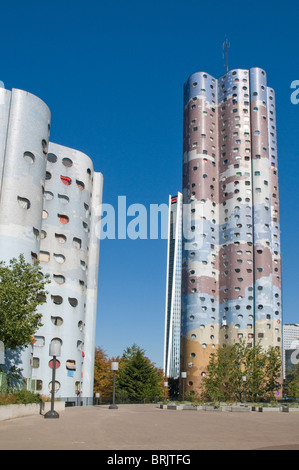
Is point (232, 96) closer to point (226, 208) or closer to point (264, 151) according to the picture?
point (264, 151)

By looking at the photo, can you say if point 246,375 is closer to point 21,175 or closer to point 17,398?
point 21,175

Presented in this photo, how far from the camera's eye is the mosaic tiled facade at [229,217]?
81.9 m

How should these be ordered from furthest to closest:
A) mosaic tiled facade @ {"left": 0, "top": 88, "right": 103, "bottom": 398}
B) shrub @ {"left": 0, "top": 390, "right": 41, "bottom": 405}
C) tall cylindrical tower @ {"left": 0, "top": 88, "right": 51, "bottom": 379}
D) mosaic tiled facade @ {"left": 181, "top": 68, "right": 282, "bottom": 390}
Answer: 1. mosaic tiled facade @ {"left": 181, "top": 68, "right": 282, "bottom": 390}
2. mosaic tiled facade @ {"left": 0, "top": 88, "right": 103, "bottom": 398}
3. tall cylindrical tower @ {"left": 0, "top": 88, "right": 51, "bottom": 379}
4. shrub @ {"left": 0, "top": 390, "right": 41, "bottom": 405}

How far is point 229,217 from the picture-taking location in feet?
285

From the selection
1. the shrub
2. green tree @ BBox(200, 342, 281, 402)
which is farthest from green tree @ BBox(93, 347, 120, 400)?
the shrub

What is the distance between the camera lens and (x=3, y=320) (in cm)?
2716

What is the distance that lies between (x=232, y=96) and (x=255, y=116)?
5.96 meters

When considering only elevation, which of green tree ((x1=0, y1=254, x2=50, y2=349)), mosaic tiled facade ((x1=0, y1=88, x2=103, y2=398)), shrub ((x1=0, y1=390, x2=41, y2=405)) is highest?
mosaic tiled facade ((x1=0, y1=88, x2=103, y2=398))

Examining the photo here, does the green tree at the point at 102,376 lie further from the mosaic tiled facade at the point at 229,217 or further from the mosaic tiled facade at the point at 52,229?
the mosaic tiled facade at the point at 52,229

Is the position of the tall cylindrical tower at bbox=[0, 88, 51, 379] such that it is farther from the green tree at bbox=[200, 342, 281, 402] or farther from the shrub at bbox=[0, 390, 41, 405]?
the green tree at bbox=[200, 342, 281, 402]

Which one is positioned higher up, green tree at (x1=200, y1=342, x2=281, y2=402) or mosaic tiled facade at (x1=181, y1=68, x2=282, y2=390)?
mosaic tiled facade at (x1=181, y1=68, x2=282, y2=390)

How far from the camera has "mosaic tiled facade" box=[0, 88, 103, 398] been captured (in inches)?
1676

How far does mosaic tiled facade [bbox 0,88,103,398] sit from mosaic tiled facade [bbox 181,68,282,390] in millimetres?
25656

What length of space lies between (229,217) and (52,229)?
133 ft
